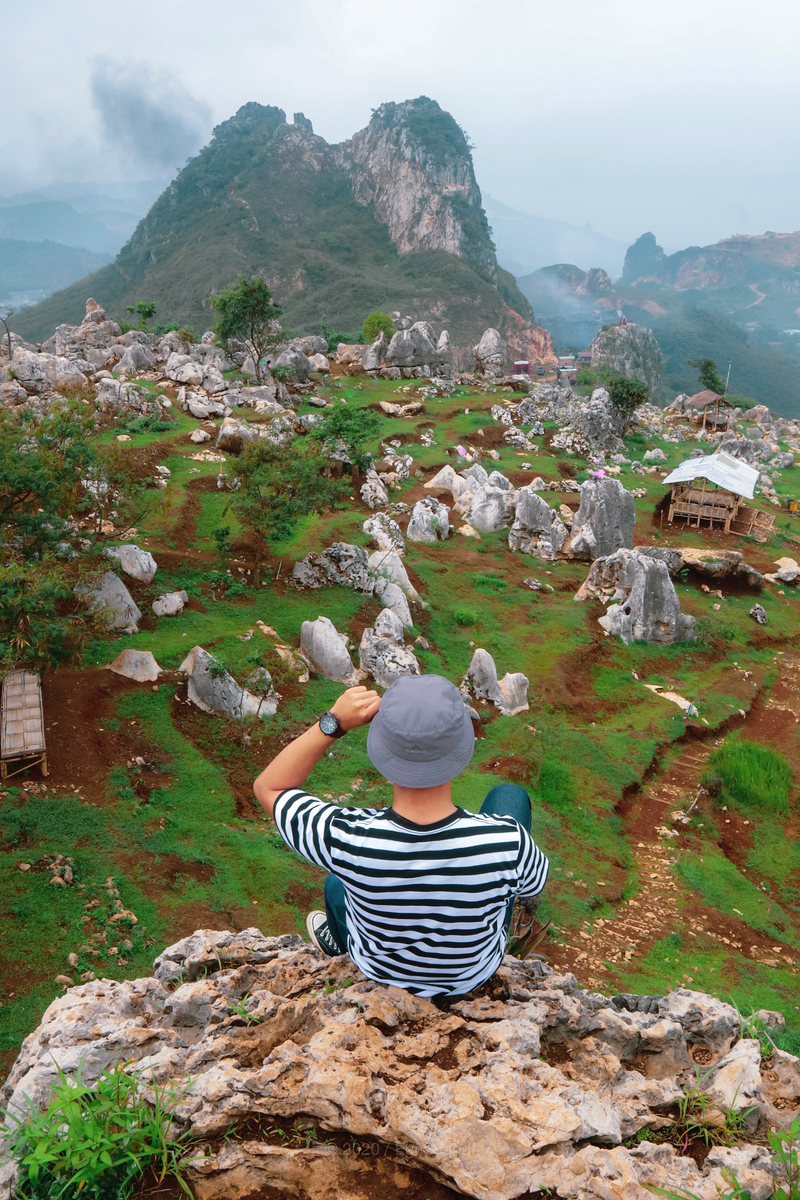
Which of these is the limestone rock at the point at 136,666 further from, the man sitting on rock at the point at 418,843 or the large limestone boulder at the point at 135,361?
the large limestone boulder at the point at 135,361

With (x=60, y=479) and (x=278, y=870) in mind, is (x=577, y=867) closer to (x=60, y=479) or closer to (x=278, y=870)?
(x=278, y=870)

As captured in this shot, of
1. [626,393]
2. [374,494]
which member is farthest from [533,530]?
[626,393]

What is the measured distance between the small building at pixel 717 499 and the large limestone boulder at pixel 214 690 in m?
25.2

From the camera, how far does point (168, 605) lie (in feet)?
48.2

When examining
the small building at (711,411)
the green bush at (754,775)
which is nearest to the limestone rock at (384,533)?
the green bush at (754,775)

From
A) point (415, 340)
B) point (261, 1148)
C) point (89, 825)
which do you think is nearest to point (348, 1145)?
point (261, 1148)

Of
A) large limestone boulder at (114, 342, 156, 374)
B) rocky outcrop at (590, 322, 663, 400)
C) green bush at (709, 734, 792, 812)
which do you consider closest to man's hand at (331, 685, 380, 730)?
green bush at (709, 734, 792, 812)

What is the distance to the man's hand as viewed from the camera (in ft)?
10.4

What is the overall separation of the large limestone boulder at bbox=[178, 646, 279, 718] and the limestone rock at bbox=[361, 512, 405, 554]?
9353 mm

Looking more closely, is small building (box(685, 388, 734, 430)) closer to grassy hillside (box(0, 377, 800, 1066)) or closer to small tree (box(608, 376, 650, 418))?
small tree (box(608, 376, 650, 418))

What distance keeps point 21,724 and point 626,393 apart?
1646 inches

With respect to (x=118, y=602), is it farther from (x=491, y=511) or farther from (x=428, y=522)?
(x=491, y=511)

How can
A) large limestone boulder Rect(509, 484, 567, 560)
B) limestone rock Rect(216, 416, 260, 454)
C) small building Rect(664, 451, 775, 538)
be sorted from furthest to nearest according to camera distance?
1. small building Rect(664, 451, 775, 538)
2. limestone rock Rect(216, 416, 260, 454)
3. large limestone boulder Rect(509, 484, 567, 560)

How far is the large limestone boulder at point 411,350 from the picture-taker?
145 ft
